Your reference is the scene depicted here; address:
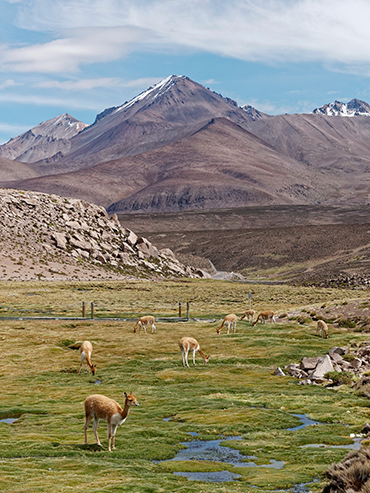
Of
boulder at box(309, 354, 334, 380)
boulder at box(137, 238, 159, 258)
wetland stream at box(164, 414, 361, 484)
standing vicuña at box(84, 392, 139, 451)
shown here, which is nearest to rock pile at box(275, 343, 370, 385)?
boulder at box(309, 354, 334, 380)

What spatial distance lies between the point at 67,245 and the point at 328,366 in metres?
95.7

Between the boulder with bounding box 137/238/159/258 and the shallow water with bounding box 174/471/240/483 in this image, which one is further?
the boulder with bounding box 137/238/159/258

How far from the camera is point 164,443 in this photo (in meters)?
16.7

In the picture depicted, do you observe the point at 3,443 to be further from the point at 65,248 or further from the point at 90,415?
the point at 65,248

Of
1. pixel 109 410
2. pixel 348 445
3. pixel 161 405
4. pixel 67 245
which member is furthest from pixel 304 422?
pixel 67 245

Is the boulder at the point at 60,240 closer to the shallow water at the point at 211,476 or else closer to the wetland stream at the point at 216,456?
the wetland stream at the point at 216,456

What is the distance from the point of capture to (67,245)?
383 feet

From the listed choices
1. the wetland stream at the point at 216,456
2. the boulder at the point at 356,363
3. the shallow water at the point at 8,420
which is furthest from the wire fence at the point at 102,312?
the wetland stream at the point at 216,456

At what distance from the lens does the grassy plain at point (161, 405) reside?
1347 centimetres

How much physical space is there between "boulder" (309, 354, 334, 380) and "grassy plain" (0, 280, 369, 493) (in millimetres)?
1249

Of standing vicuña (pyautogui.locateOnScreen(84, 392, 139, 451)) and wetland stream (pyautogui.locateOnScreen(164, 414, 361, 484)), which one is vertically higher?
standing vicuña (pyautogui.locateOnScreen(84, 392, 139, 451))

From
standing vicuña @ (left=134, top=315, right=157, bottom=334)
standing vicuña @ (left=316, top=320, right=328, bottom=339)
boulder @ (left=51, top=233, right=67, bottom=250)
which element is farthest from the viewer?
boulder @ (left=51, top=233, right=67, bottom=250)

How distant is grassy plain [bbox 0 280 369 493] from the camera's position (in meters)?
13.5

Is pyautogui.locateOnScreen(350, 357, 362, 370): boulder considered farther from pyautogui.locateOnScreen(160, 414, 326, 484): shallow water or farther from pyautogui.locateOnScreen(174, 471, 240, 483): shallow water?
pyautogui.locateOnScreen(174, 471, 240, 483): shallow water
